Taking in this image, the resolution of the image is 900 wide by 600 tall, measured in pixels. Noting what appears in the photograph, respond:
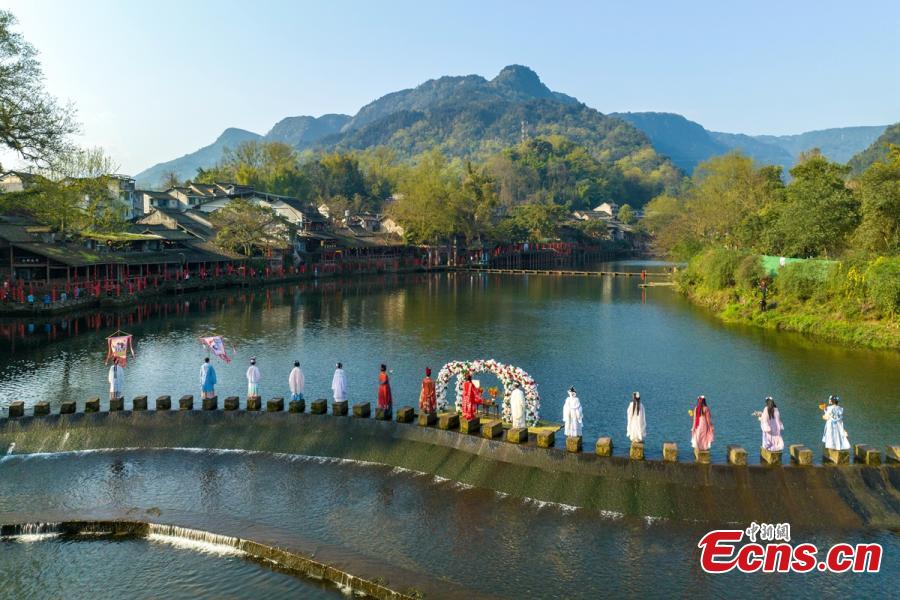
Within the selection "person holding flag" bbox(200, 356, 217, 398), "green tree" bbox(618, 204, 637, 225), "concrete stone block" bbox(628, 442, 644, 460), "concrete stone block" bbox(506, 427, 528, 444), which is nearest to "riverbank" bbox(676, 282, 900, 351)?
"concrete stone block" bbox(628, 442, 644, 460)

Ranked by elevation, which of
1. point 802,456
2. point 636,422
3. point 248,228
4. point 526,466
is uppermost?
point 248,228

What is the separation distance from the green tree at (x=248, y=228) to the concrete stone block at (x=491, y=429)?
222ft

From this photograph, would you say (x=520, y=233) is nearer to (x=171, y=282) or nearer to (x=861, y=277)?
(x=171, y=282)

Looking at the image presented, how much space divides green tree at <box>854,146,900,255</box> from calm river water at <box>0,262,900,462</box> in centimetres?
A: 1065

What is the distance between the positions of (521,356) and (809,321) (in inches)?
869

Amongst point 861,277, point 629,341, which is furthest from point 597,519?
point 861,277

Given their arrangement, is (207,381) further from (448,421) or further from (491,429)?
(491,429)

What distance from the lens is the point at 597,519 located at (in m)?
17.1

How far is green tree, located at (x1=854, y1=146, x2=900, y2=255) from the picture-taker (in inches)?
1826

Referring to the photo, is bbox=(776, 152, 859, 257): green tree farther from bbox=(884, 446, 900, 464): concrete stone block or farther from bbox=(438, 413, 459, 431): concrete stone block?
bbox=(438, 413, 459, 431): concrete stone block

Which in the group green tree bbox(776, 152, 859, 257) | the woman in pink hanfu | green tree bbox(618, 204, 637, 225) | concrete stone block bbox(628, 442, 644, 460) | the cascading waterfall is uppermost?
green tree bbox(618, 204, 637, 225)

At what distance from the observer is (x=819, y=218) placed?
52.4 meters

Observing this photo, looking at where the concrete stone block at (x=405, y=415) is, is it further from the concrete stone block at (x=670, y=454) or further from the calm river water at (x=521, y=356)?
the concrete stone block at (x=670, y=454)

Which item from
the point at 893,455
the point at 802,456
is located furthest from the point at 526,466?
the point at 893,455
